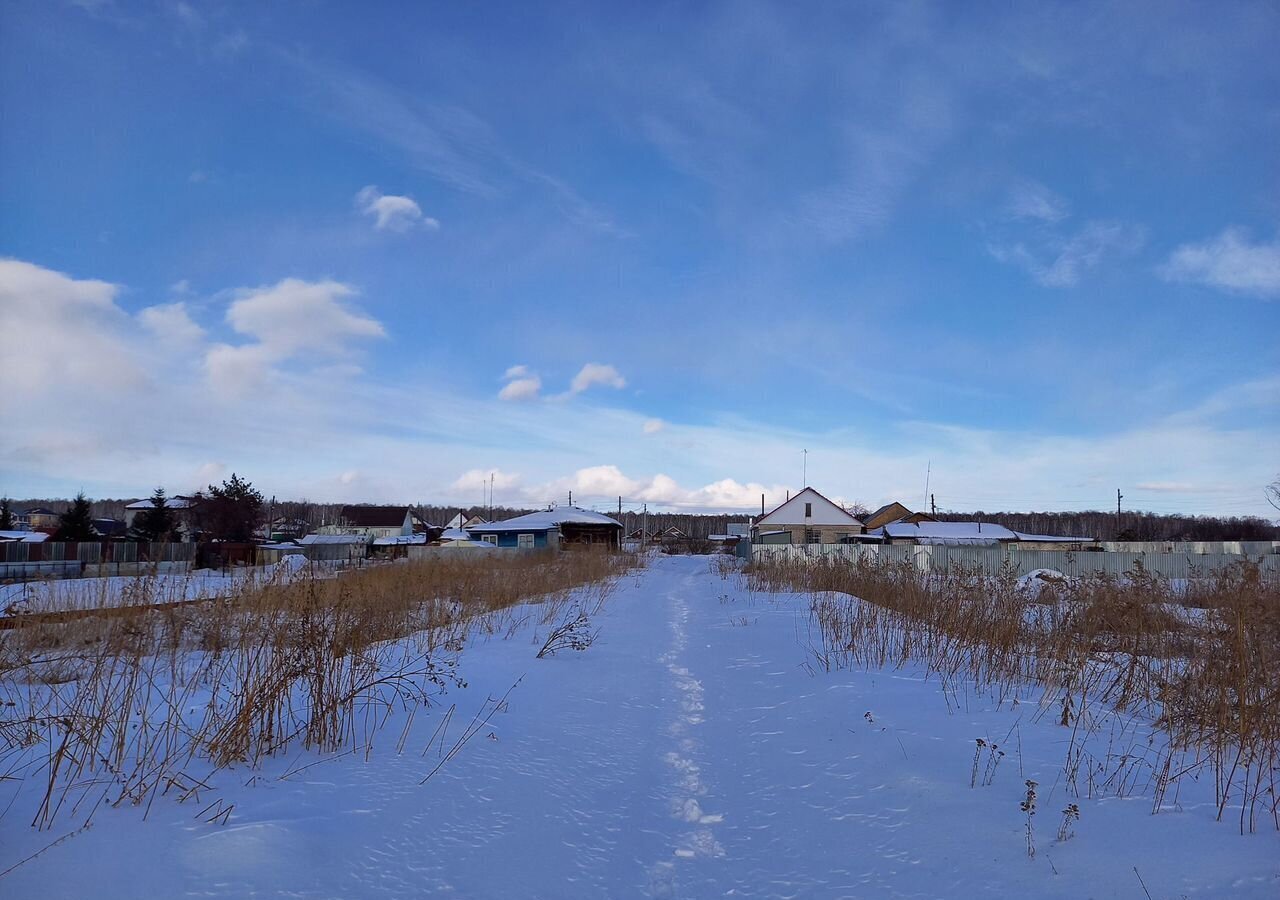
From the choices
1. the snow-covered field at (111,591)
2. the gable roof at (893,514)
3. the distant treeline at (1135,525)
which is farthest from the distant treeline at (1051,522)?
the snow-covered field at (111,591)

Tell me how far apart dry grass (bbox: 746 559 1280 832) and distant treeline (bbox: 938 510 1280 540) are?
7400 cm

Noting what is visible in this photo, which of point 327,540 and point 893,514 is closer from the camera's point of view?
point 327,540

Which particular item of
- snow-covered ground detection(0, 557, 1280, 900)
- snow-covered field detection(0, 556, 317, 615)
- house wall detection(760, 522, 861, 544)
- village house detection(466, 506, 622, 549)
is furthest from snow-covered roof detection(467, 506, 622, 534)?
snow-covered ground detection(0, 557, 1280, 900)

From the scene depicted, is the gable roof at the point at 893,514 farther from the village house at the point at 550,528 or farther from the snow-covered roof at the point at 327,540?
the snow-covered roof at the point at 327,540

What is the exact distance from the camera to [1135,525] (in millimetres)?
92750

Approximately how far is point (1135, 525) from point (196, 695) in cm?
11007

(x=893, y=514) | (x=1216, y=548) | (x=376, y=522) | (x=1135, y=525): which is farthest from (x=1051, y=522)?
(x=376, y=522)

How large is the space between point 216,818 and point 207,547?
34.0 metres

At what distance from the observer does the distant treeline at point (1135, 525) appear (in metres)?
74.4

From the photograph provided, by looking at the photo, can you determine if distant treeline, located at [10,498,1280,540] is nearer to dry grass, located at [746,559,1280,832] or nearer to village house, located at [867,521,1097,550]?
village house, located at [867,521,1097,550]

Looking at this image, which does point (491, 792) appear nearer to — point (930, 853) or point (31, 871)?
point (31, 871)

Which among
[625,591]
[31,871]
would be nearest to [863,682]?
[31,871]

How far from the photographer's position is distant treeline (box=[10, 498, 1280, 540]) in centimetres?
7731

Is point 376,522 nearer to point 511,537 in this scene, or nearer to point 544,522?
point 511,537
